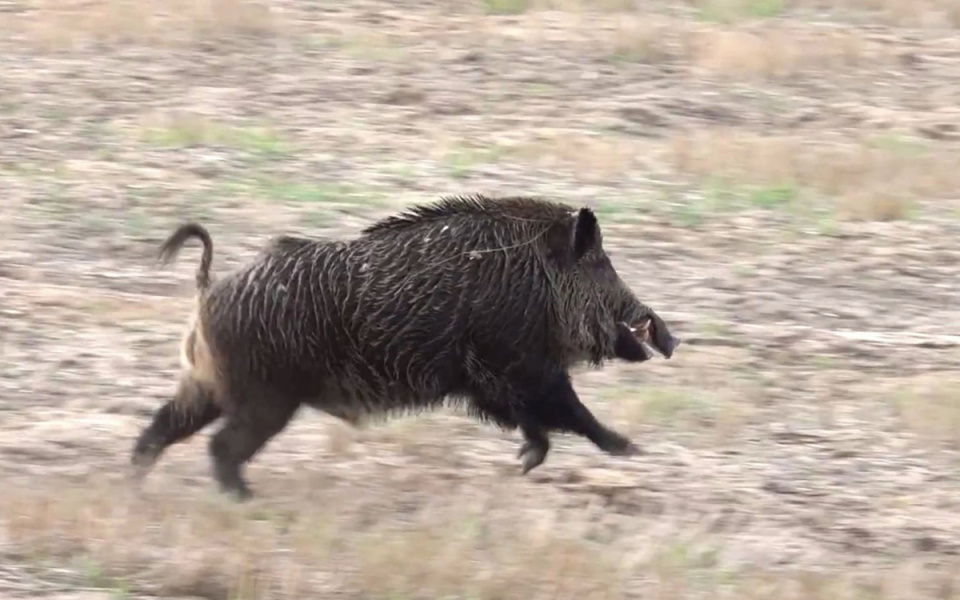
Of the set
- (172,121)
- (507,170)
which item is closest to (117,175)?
(172,121)

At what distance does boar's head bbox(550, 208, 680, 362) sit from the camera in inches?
287

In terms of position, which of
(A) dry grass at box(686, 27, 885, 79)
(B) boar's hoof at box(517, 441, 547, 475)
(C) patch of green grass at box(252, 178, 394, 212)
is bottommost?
(B) boar's hoof at box(517, 441, 547, 475)

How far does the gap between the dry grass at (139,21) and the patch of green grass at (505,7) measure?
82.8 inches

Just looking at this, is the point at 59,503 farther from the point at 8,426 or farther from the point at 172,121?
the point at 172,121

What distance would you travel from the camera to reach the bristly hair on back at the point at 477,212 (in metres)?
7.25

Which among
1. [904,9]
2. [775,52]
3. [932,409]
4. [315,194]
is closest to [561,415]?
[932,409]

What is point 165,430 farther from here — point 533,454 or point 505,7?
point 505,7

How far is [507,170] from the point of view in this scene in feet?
41.0

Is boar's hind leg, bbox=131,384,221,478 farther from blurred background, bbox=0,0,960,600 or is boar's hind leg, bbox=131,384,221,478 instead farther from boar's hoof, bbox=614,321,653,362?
boar's hoof, bbox=614,321,653,362

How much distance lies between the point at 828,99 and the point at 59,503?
978 cm

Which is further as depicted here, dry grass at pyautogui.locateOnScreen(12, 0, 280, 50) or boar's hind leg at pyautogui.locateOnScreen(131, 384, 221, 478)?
dry grass at pyautogui.locateOnScreen(12, 0, 280, 50)

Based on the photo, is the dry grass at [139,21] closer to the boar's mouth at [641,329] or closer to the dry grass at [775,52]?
the dry grass at [775,52]

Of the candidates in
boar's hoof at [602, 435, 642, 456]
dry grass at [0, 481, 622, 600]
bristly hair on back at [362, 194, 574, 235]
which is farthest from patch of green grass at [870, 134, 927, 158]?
dry grass at [0, 481, 622, 600]

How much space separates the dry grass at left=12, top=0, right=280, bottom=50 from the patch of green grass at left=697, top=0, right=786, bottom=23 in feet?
13.7
